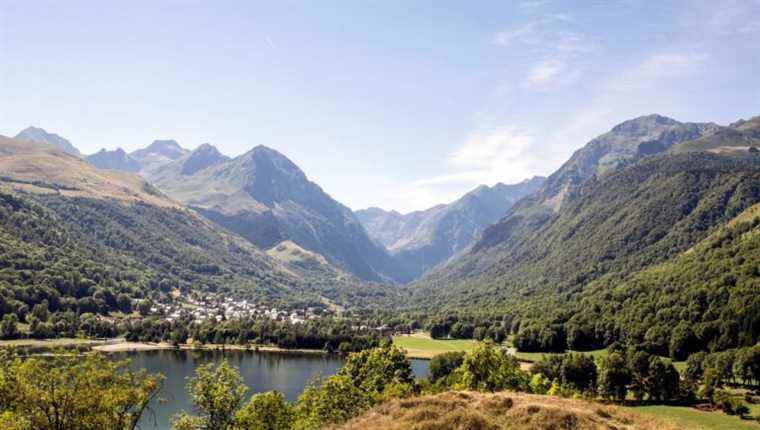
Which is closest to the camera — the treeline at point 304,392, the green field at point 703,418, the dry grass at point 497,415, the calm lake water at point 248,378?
the dry grass at point 497,415

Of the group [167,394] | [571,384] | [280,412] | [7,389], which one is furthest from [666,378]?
[7,389]

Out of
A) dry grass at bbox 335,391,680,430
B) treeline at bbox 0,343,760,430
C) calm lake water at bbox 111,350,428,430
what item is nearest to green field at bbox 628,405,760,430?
treeline at bbox 0,343,760,430

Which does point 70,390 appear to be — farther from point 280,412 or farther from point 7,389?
point 280,412

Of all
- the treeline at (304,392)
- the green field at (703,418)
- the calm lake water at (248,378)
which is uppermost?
the treeline at (304,392)

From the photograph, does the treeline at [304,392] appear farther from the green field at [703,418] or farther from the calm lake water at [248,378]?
the calm lake water at [248,378]

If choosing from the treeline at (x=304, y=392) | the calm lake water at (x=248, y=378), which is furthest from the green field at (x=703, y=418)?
the calm lake water at (x=248, y=378)

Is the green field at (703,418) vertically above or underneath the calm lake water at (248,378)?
above

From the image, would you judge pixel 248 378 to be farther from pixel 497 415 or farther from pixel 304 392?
pixel 497 415
